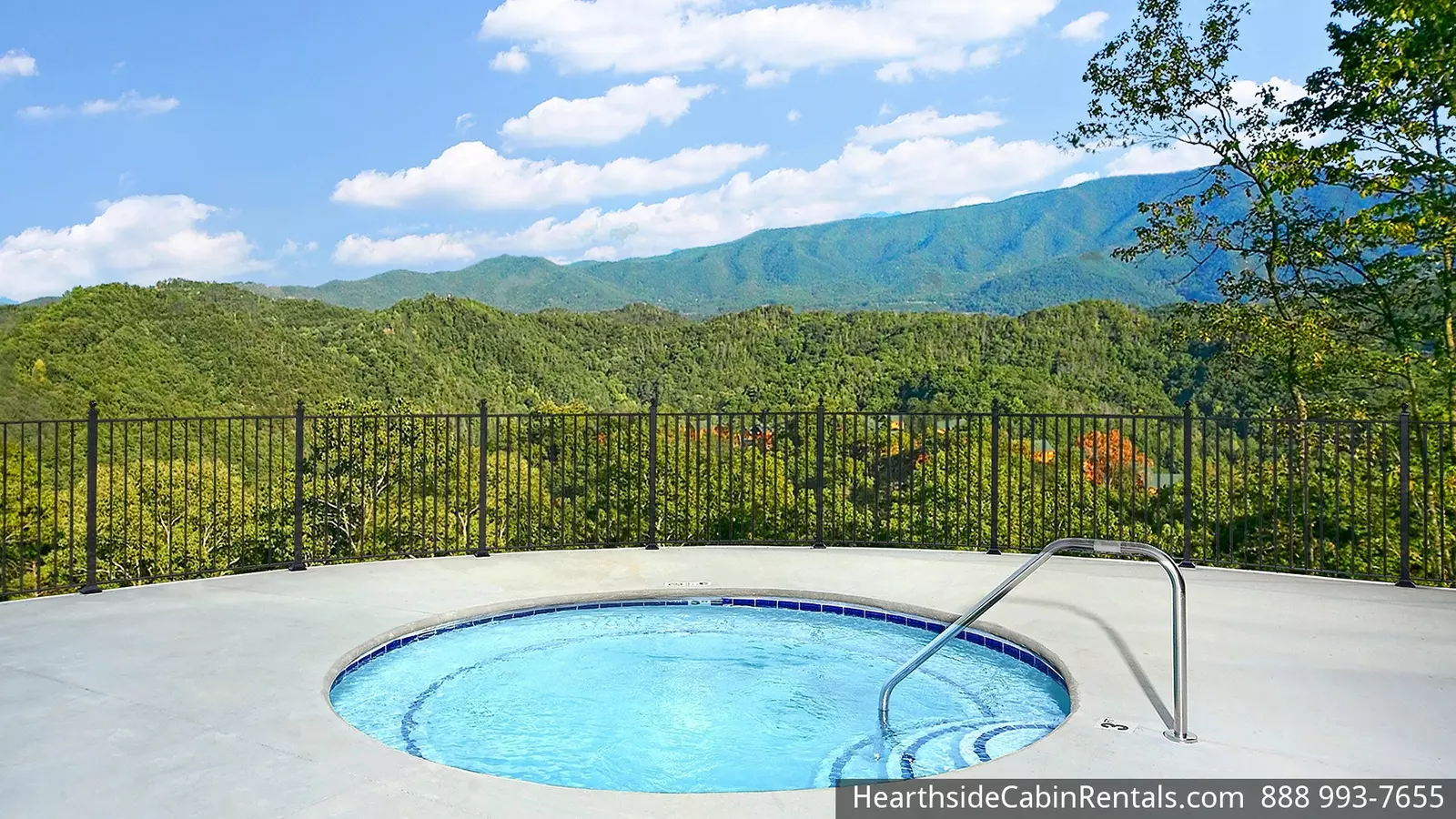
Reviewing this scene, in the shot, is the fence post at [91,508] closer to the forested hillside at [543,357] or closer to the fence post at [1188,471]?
the fence post at [1188,471]

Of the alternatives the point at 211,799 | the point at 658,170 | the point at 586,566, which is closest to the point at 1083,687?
the point at 211,799

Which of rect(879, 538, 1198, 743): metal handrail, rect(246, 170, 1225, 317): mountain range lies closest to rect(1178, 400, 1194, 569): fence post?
rect(879, 538, 1198, 743): metal handrail

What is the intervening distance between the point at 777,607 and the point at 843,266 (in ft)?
392

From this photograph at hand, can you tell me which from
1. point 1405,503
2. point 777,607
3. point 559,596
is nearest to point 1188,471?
point 1405,503

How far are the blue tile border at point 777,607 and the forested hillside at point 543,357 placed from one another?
2237cm

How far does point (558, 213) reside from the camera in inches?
3484

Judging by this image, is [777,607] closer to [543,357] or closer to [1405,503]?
[1405,503]

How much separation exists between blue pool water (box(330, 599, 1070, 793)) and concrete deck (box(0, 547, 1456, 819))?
23 centimetres

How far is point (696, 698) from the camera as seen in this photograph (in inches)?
189

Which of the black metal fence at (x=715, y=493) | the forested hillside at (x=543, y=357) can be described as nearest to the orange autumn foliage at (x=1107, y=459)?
the black metal fence at (x=715, y=493)

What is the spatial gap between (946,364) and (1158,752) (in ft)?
113

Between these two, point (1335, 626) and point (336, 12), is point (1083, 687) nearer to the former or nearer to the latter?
point (1335, 626)

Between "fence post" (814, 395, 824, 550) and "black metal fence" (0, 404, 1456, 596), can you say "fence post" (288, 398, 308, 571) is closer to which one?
"black metal fence" (0, 404, 1456, 596)

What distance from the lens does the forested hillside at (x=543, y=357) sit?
34.0 meters
